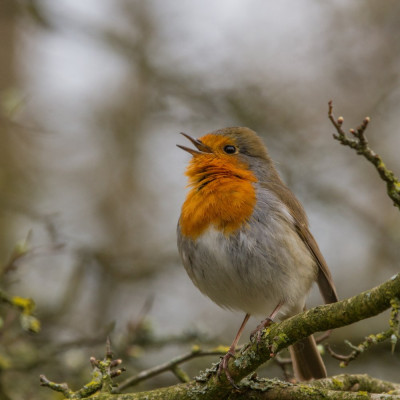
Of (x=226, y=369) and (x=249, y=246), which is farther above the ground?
(x=249, y=246)

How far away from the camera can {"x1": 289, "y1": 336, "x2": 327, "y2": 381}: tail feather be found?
424 centimetres

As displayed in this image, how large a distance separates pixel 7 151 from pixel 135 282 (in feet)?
8.86

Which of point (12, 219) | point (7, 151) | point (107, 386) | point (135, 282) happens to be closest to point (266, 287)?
point (107, 386)

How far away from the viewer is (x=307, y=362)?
429 centimetres

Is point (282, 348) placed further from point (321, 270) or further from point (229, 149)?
point (229, 149)

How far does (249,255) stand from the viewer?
394 cm

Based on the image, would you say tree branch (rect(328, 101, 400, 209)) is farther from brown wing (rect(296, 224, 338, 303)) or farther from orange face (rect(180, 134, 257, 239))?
brown wing (rect(296, 224, 338, 303))

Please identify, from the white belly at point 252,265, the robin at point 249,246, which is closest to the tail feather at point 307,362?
the robin at point 249,246

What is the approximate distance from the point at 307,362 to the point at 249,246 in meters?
1.04

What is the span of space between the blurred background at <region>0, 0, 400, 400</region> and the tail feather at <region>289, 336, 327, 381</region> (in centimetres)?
94

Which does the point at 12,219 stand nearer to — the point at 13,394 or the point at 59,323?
the point at 59,323

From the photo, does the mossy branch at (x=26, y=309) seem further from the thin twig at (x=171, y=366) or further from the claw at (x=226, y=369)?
the claw at (x=226, y=369)

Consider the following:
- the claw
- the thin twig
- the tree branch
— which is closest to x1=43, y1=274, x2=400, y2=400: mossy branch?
the claw

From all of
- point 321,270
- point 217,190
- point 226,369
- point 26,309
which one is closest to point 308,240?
point 321,270
